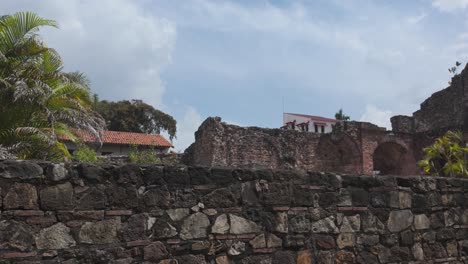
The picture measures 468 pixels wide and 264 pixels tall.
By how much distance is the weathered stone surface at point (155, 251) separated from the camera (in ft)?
11.2

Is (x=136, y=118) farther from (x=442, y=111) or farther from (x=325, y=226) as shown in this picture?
(x=325, y=226)

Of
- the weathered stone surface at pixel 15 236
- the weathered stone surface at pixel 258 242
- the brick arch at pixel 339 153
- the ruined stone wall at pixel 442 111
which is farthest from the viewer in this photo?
the ruined stone wall at pixel 442 111

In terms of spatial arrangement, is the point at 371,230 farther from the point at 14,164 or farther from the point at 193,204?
the point at 14,164

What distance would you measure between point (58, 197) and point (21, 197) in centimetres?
22

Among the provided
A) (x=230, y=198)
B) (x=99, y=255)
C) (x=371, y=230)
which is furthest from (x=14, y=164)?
(x=371, y=230)

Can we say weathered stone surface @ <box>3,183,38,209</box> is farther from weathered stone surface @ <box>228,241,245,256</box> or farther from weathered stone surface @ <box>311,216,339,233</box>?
weathered stone surface @ <box>311,216,339,233</box>

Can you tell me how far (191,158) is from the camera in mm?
19750

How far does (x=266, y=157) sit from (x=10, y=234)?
52.9 ft

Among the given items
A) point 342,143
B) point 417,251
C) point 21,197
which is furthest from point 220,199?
point 342,143

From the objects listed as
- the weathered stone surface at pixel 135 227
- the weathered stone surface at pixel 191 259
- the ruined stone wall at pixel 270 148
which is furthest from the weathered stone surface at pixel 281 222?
the ruined stone wall at pixel 270 148

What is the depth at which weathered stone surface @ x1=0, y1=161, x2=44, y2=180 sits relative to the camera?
299 centimetres

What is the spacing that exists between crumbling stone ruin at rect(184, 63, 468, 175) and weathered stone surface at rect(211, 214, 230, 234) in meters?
13.0

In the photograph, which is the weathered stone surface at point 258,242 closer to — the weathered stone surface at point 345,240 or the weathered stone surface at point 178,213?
the weathered stone surface at point 178,213

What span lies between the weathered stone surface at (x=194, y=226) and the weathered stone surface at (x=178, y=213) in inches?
1.5
